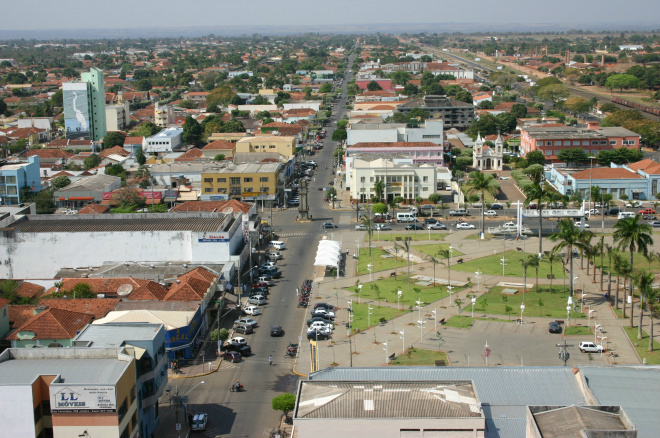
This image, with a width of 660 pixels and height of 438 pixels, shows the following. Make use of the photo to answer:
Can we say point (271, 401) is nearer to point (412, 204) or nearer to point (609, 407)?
point (609, 407)

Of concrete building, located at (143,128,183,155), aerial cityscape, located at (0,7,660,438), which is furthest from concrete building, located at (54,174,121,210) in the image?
concrete building, located at (143,128,183,155)

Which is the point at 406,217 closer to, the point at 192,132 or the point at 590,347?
the point at 590,347

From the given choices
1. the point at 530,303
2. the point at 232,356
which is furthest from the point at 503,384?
the point at 530,303

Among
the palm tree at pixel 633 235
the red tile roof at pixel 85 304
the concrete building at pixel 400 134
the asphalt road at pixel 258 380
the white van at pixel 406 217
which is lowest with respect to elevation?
the asphalt road at pixel 258 380

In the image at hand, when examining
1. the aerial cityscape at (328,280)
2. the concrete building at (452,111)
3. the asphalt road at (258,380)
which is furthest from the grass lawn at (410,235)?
the concrete building at (452,111)

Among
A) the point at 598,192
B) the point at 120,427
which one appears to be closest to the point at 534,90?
the point at 598,192

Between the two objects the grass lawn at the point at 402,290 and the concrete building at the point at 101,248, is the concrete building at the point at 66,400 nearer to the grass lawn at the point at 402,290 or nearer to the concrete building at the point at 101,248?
the grass lawn at the point at 402,290
